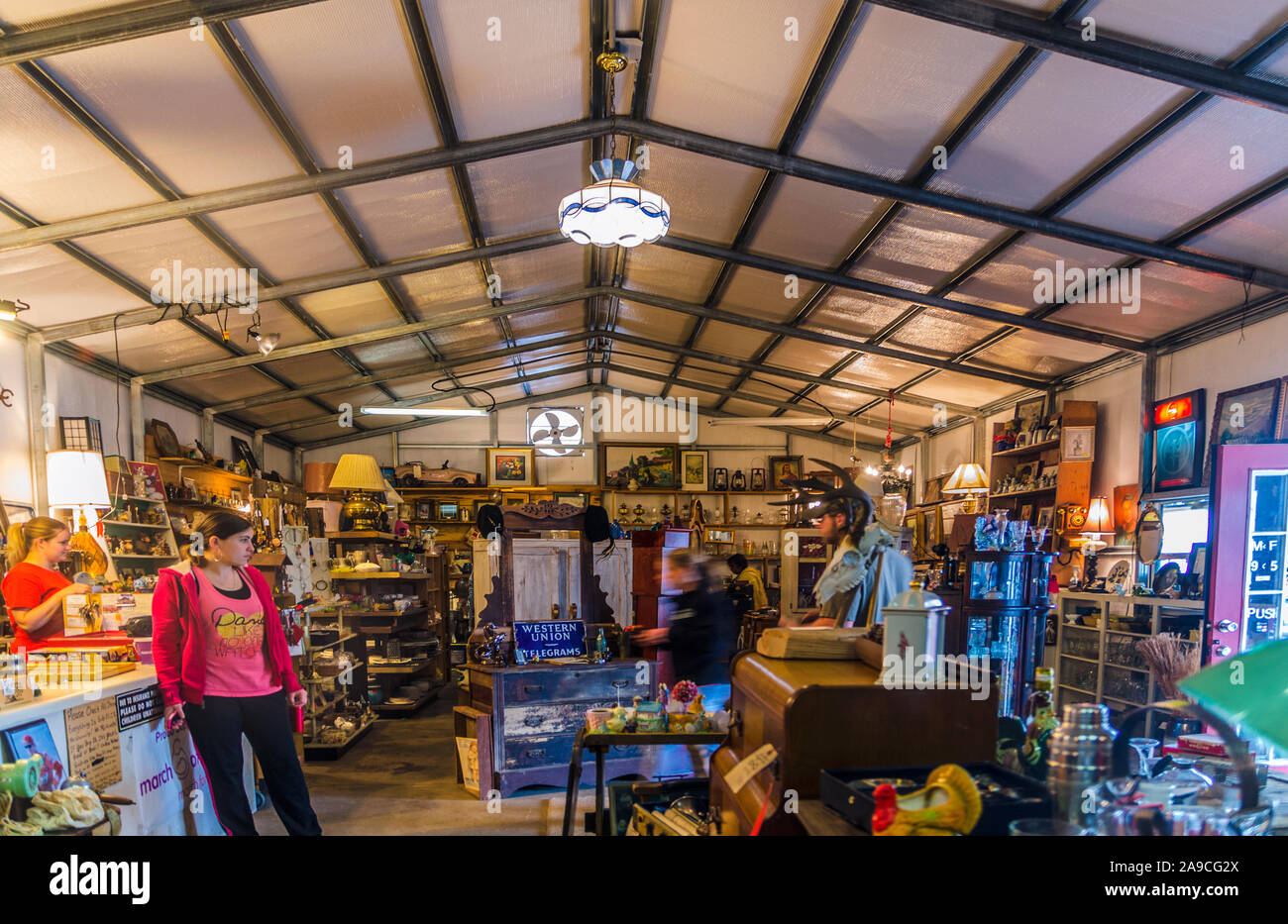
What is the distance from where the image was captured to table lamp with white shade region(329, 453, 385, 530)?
7277 millimetres

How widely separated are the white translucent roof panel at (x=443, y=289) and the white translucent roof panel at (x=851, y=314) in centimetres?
402

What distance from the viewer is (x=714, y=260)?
834 cm

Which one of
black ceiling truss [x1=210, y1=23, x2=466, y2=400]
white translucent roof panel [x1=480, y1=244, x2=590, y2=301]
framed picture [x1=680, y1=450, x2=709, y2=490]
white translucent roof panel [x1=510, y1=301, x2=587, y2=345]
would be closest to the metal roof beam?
black ceiling truss [x1=210, y1=23, x2=466, y2=400]

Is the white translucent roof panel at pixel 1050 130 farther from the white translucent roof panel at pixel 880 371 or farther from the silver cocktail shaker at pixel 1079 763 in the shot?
the white translucent roof panel at pixel 880 371

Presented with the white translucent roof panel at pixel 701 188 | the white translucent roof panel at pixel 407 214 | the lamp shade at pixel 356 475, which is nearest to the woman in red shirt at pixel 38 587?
the lamp shade at pixel 356 475

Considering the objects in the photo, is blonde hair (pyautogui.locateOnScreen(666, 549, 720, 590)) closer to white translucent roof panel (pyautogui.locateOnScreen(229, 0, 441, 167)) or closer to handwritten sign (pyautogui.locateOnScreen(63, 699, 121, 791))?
handwritten sign (pyautogui.locateOnScreen(63, 699, 121, 791))

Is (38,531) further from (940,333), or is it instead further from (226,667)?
(940,333)

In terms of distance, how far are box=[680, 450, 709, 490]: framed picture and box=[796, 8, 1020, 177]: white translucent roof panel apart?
372 inches

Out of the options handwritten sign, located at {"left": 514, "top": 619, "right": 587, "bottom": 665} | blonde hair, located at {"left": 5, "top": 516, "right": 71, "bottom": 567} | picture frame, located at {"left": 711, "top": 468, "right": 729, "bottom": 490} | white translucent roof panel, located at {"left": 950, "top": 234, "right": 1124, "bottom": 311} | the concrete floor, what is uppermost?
white translucent roof panel, located at {"left": 950, "top": 234, "right": 1124, "bottom": 311}

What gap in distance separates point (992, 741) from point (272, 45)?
494 centimetres

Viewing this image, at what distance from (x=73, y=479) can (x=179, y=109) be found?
2846 millimetres

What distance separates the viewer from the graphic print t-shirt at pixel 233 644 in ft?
11.8
